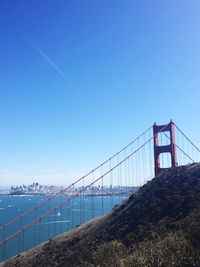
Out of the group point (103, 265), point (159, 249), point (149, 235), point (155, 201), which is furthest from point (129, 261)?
point (155, 201)

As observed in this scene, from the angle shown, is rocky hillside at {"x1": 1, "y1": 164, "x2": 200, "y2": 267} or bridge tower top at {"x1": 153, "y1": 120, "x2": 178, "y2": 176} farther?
bridge tower top at {"x1": 153, "y1": 120, "x2": 178, "y2": 176}

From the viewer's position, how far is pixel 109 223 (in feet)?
174

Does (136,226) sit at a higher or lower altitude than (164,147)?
lower

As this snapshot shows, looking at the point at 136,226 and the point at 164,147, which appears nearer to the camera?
the point at 136,226

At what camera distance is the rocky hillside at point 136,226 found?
1207 inches

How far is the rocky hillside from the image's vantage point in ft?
101

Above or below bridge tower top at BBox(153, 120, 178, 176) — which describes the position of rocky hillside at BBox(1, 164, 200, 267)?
below

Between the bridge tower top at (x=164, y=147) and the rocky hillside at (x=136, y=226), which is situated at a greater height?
the bridge tower top at (x=164, y=147)

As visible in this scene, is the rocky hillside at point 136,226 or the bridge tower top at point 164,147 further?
the bridge tower top at point 164,147

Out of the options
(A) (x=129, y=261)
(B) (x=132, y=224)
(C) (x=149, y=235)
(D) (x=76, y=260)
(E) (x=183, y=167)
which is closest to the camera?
(A) (x=129, y=261)

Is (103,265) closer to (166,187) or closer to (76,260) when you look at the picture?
(76,260)

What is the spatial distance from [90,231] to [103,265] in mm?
31559

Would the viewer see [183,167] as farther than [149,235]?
Yes

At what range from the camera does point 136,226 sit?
147 feet
